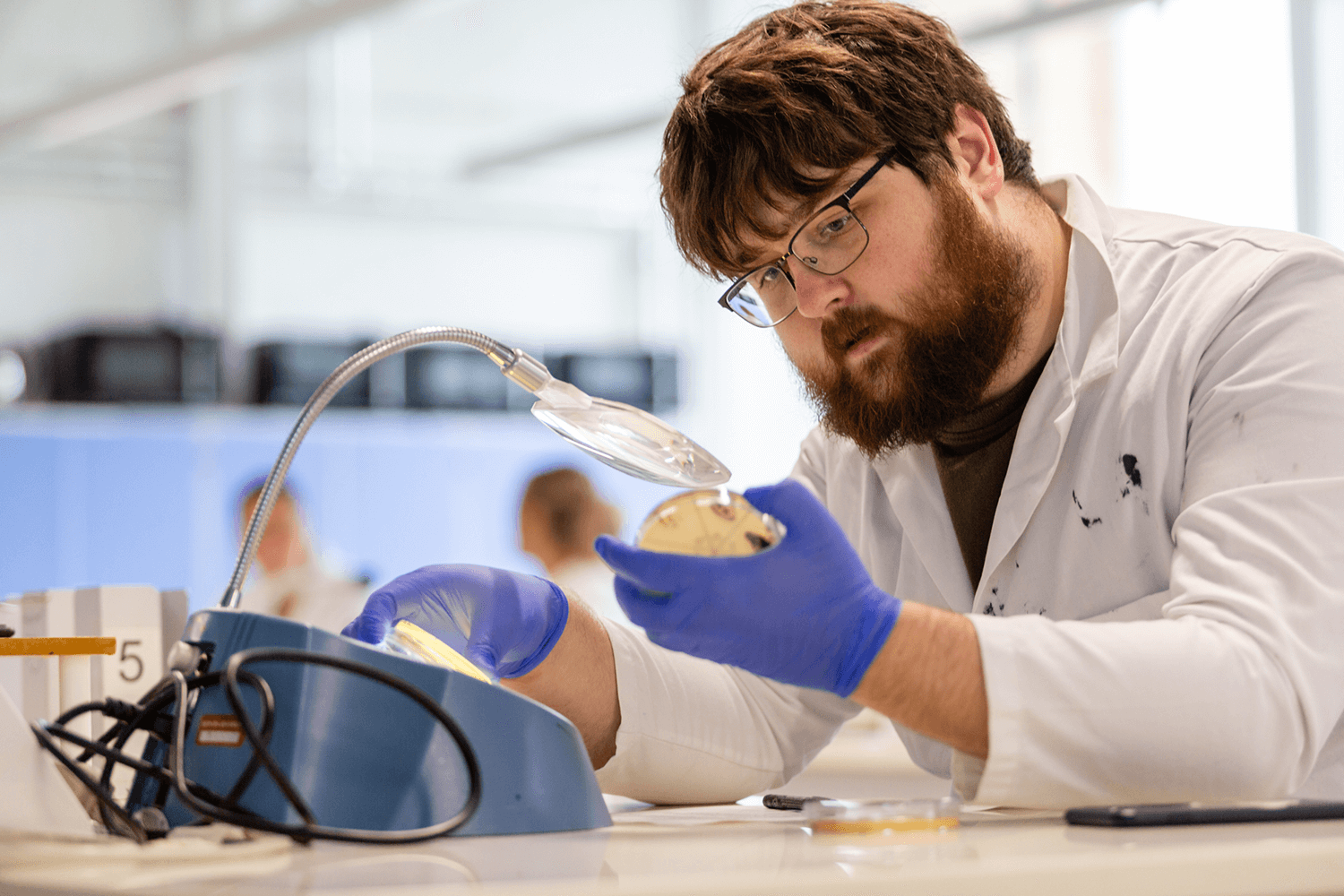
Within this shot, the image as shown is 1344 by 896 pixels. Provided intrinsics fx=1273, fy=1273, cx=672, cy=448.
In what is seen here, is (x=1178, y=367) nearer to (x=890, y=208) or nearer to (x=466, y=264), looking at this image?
(x=890, y=208)

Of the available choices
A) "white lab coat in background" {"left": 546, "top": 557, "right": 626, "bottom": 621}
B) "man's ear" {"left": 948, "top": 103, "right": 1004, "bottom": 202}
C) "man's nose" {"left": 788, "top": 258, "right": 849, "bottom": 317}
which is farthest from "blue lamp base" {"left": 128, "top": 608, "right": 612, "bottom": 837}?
"white lab coat in background" {"left": 546, "top": 557, "right": 626, "bottom": 621}

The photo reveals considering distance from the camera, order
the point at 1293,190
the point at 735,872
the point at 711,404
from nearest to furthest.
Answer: the point at 735,872 → the point at 1293,190 → the point at 711,404

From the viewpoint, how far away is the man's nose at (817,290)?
1.23 meters

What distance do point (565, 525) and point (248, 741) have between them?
311 cm

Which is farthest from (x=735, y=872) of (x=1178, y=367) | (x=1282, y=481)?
(x=1178, y=367)

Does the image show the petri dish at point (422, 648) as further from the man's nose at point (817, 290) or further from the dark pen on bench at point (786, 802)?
the man's nose at point (817, 290)

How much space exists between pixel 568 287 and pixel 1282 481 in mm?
6504

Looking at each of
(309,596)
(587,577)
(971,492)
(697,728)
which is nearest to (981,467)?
(971,492)

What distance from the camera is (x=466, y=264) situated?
23.0 ft

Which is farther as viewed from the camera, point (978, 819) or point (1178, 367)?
point (1178, 367)

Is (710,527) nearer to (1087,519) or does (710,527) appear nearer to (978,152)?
(1087,519)

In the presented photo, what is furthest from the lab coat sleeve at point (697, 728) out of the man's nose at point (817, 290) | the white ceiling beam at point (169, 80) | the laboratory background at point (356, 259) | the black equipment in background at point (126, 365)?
the black equipment in background at point (126, 365)

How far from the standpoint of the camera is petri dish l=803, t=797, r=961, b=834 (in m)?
0.75

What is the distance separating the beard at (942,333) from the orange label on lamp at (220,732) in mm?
704
